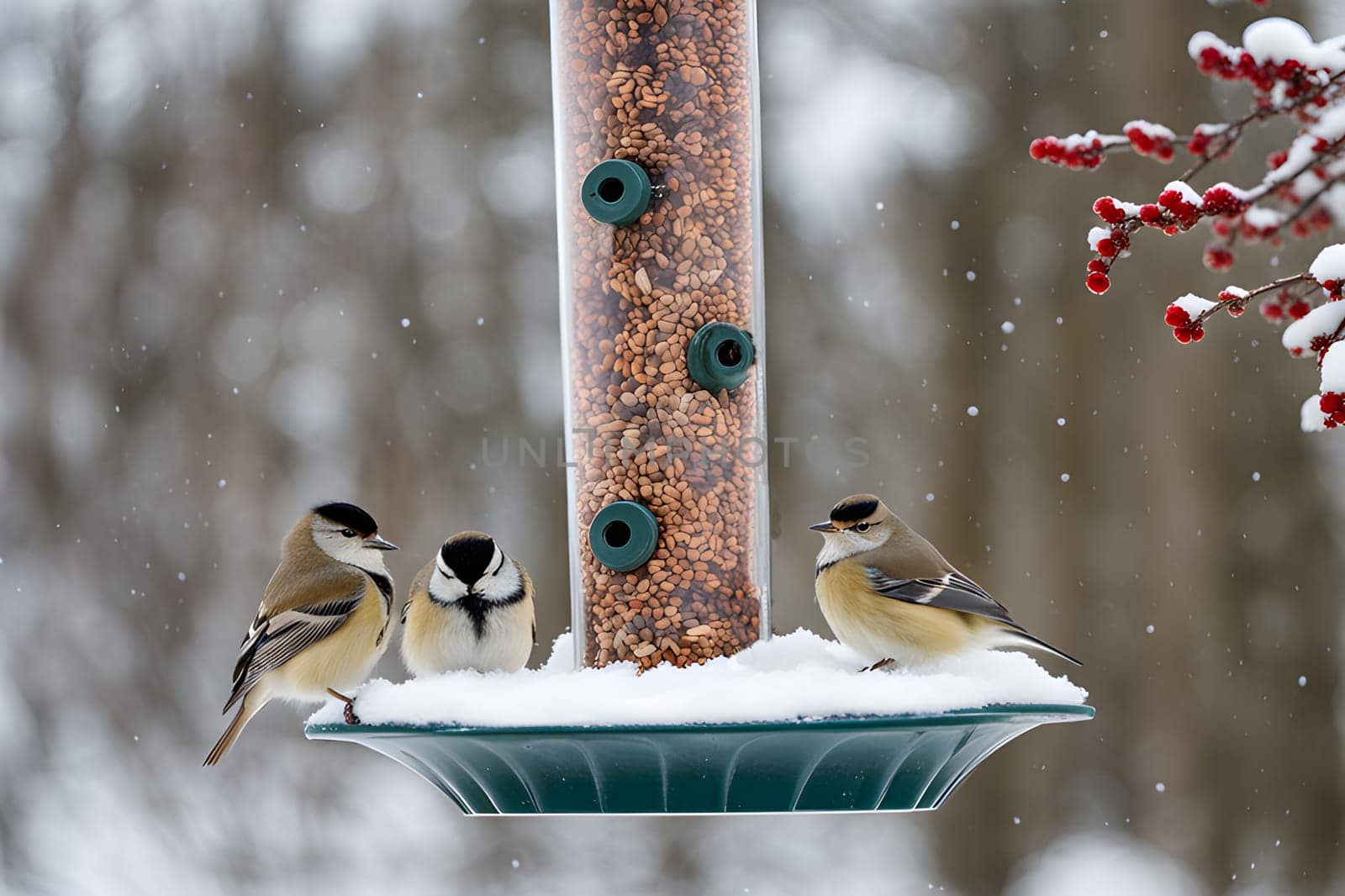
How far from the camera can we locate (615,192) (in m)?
3.36

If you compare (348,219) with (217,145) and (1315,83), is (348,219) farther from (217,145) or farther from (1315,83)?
(1315,83)

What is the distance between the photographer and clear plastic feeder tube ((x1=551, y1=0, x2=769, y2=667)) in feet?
11.0

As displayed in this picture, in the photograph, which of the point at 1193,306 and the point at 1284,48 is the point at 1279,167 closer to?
the point at 1284,48

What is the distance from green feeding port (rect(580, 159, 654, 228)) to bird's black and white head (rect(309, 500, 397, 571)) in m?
0.95

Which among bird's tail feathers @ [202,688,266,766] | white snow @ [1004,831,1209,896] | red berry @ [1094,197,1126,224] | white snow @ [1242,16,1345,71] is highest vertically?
white snow @ [1242,16,1345,71]

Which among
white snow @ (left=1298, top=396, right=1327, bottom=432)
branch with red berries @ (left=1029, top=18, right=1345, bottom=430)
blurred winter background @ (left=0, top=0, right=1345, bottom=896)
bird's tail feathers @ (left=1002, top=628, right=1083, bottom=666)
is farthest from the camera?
blurred winter background @ (left=0, top=0, right=1345, bottom=896)

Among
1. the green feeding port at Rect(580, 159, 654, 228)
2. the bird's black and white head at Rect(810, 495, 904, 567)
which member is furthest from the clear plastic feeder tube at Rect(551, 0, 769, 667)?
the bird's black and white head at Rect(810, 495, 904, 567)

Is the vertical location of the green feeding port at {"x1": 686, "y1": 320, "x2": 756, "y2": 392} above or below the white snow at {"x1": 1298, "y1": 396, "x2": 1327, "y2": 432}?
above

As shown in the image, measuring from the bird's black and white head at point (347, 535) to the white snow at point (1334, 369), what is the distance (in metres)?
2.29

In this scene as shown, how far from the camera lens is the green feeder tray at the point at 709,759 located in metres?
2.61

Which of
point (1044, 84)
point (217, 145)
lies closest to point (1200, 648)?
point (1044, 84)

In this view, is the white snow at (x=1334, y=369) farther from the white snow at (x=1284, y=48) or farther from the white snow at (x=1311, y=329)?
the white snow at (x=1284, y=48)

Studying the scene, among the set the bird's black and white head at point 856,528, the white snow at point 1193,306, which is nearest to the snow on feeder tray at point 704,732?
the bird's black and white head at point 856,528

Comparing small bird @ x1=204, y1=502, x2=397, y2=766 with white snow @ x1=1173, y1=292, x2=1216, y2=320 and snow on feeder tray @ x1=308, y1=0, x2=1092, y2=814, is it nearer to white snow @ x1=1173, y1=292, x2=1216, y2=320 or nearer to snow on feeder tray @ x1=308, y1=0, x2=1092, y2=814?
snow on feeder tray @ x1=308, y1=0, x2=1092, y2=814
